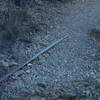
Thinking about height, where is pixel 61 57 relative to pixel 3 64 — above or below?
above

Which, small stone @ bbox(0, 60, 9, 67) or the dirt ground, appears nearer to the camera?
the dirt ground

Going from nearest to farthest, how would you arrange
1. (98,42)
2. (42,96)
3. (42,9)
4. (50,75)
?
(42,96)
(50,75)
(98,42)
(42,9)

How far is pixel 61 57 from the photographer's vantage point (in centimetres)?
334

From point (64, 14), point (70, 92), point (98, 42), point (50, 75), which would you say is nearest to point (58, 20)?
point (64, 14)

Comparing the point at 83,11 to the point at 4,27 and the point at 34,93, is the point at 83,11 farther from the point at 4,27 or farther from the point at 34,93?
the point at 34,93

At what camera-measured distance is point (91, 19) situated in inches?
154

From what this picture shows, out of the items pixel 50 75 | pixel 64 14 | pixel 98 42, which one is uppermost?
pixel 64 14

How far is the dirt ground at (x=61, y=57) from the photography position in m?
2.82

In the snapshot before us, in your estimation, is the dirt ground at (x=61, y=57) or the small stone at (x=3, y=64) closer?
the dirt ground at (x=61, y=57)

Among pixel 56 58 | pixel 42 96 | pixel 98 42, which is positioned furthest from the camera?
pixel 98 42

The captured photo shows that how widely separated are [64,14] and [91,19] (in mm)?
579

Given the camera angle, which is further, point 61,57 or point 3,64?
point 61,57

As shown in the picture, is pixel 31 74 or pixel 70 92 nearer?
pixel 70 92

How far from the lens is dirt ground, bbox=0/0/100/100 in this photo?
2822 millimetres
